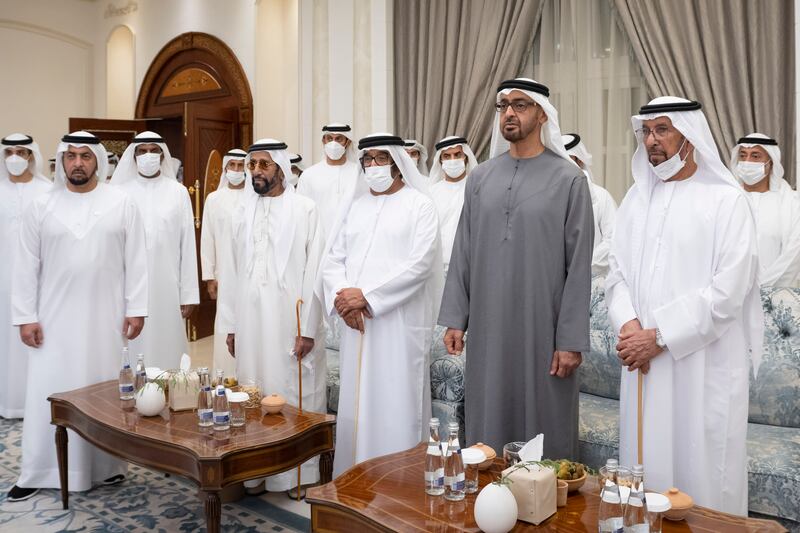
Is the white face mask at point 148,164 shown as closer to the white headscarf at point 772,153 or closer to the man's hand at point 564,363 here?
the man's hand at point 564,363

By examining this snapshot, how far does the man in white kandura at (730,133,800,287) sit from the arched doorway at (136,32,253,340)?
5.58 m

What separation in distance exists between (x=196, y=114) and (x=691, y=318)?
23.0ft

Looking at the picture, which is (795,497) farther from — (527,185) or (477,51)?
(477,51)

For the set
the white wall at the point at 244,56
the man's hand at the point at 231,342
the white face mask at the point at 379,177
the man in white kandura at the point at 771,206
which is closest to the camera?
the white face mask at the point at 379,177

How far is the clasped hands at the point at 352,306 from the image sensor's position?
3.46 meters

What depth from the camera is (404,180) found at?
3.71 metres

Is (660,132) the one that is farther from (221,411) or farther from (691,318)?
(221,411)

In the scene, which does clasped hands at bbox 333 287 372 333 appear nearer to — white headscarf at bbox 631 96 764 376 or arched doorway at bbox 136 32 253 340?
white headscarf at bbox 631 96 764 376

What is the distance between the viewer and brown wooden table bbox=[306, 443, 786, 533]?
2023 mm

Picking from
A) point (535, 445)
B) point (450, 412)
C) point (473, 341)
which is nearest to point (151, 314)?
point (450, 412)

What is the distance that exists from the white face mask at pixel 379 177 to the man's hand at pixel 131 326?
1.40 meters

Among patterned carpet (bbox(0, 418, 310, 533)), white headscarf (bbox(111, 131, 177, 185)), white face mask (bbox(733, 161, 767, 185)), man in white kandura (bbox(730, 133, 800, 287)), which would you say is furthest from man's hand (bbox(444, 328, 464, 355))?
white headscarf (bbox(111, 131, 177, 185))

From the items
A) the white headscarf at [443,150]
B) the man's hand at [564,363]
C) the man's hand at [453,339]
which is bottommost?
the man's hand at [564,363]

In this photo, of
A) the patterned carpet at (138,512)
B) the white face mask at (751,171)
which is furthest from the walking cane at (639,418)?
the white face mask at (751,171)
